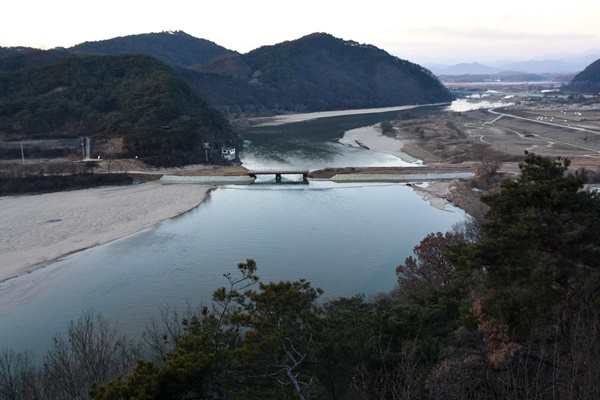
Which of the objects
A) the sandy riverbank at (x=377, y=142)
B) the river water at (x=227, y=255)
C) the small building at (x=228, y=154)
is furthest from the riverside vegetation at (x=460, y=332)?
the small building at (x=228, y=154)

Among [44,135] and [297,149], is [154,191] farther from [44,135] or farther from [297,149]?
[297,149]

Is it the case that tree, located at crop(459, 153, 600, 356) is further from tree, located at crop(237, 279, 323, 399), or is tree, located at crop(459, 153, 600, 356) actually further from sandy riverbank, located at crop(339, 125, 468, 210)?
sandy riverbank, located at crop(339, 125, 468, 210)

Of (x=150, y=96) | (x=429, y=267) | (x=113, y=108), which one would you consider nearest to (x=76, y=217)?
(x=429, y=267)

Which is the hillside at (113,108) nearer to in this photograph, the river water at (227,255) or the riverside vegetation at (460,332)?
the river water at (227,255)

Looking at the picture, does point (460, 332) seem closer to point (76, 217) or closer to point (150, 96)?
point (76, 217)

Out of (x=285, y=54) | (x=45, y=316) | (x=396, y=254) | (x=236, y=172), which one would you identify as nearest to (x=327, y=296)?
(x=396, y=254)

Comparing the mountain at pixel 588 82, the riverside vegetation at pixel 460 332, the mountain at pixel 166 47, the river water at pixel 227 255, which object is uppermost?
the mountain at pixel 166 47

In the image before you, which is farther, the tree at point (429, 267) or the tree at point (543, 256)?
the tree at point (429, 267)

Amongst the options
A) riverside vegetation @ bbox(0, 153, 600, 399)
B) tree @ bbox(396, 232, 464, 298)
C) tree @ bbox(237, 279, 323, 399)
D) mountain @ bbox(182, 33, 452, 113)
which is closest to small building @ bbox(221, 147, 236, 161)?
tree @ bbox(396, 232, 464, 298)
